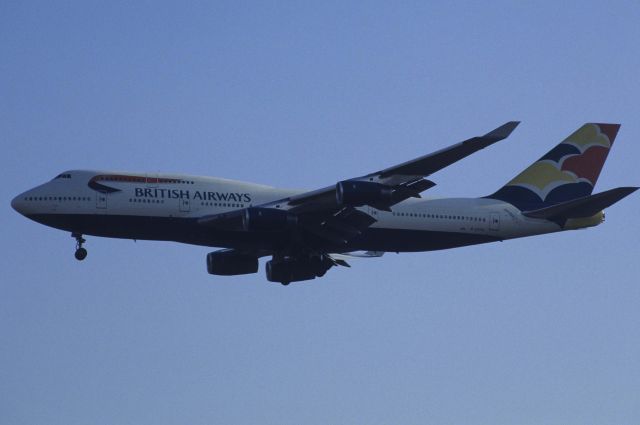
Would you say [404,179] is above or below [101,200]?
below

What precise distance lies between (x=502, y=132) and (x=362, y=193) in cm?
720

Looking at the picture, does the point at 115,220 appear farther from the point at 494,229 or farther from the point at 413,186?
the point at 494,229

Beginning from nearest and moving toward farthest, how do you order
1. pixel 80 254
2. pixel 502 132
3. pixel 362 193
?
pixel 502 132
pixel 362 193
pixel 80 254

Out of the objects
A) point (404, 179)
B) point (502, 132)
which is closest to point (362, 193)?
point (404, 179)

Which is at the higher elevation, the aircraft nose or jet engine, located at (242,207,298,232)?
the aircraft nose

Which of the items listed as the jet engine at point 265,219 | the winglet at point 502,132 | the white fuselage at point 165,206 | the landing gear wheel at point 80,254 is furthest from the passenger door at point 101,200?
the winglet at point 502,132

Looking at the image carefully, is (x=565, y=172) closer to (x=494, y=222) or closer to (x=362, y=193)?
(x=494, y=222)

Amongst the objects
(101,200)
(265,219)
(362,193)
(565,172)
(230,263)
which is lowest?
(230,263)

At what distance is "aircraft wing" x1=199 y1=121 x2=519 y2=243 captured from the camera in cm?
5028

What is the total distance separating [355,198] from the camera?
52906 mm

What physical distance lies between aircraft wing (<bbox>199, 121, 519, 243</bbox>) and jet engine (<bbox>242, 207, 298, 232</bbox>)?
0.16 ft

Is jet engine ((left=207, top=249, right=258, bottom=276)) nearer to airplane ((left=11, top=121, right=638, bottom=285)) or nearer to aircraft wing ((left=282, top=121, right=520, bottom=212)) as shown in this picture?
airplane ((left=11, top=121, right=638, bottom=285))

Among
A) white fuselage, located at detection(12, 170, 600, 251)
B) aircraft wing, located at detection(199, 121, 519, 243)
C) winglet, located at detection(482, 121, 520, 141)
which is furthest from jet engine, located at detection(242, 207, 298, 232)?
winglet, located at detection(482, 121, 520, 141)

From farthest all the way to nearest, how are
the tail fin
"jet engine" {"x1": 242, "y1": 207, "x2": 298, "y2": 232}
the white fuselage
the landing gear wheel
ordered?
the tail fin
the landing gear wheel
the white fuselage
"jet engine" {"x1": 242, "y1": 207, "x2": 298, "y2": 232}
